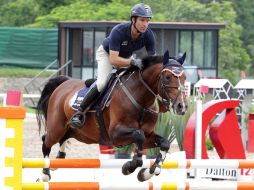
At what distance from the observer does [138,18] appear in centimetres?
835

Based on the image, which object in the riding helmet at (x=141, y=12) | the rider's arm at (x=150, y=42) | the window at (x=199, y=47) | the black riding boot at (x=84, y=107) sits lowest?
the window at (x=199, y=47)

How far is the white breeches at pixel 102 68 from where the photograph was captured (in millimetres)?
8734

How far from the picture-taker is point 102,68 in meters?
8.86

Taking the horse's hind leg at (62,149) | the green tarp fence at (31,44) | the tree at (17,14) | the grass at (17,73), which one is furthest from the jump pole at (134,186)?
the tree at (17,14)

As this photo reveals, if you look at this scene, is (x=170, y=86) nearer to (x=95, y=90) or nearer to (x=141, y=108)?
(x=141, y=108)

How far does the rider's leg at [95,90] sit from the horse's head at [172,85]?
2.88 ft

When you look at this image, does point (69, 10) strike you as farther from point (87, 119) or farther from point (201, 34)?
point (87, 119)

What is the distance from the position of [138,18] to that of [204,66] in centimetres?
2133

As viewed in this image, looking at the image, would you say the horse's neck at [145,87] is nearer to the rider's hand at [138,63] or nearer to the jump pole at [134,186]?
the rider's hand at [138,63]

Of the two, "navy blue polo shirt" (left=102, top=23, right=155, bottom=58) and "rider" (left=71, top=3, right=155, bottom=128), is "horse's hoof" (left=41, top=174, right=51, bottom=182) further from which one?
"navy blue polo shirt" (left=102, top=23, right=155, bottom=58)

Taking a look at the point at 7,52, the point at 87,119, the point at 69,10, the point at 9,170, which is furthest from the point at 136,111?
the point at 69,10

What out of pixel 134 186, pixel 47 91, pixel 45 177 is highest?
pixel 47 91

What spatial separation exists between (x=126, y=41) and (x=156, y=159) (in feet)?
4.21

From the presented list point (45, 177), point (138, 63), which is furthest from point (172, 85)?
point (45, 177)
